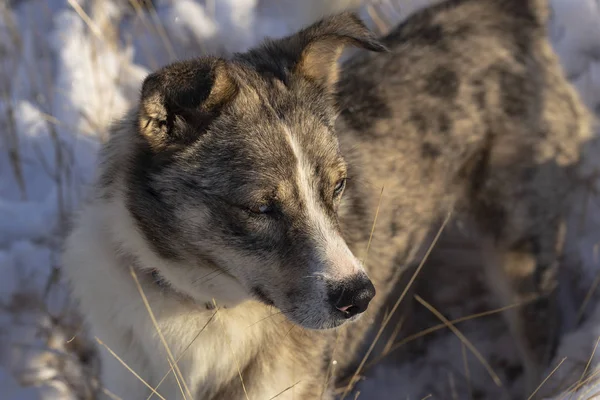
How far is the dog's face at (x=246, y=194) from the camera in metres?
2.51

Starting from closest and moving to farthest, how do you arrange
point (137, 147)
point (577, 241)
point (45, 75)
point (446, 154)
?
point (137, 147) < point (446, 154) < point (577, 241) < point (45, 75)

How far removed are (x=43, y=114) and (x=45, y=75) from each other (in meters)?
0.53

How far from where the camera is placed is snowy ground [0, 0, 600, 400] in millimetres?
3812

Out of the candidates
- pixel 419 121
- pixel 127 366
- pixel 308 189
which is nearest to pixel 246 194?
pixel 308 189

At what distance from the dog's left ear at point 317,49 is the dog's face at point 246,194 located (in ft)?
0.13

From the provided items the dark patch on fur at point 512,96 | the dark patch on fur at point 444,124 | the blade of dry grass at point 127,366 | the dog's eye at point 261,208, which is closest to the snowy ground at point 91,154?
the blade of dry grass at point 127,366

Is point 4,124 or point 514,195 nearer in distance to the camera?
A: point 514,195

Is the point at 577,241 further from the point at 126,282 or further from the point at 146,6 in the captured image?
the point at 146,6

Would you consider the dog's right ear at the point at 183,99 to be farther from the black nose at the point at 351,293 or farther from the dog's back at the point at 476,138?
the dog's back at the point at 476,138

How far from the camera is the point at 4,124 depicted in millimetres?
4727

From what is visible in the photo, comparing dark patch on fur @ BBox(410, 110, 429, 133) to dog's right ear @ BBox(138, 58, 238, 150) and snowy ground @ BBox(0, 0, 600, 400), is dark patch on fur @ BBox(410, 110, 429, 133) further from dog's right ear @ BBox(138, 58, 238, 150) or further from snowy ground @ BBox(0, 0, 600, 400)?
dog's right ear @ BBox(138, 58, 238, 150)

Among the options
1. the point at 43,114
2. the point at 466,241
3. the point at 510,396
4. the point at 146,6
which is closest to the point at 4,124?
the point at 43,114

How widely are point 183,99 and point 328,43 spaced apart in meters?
0.78

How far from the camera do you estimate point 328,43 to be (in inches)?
117
